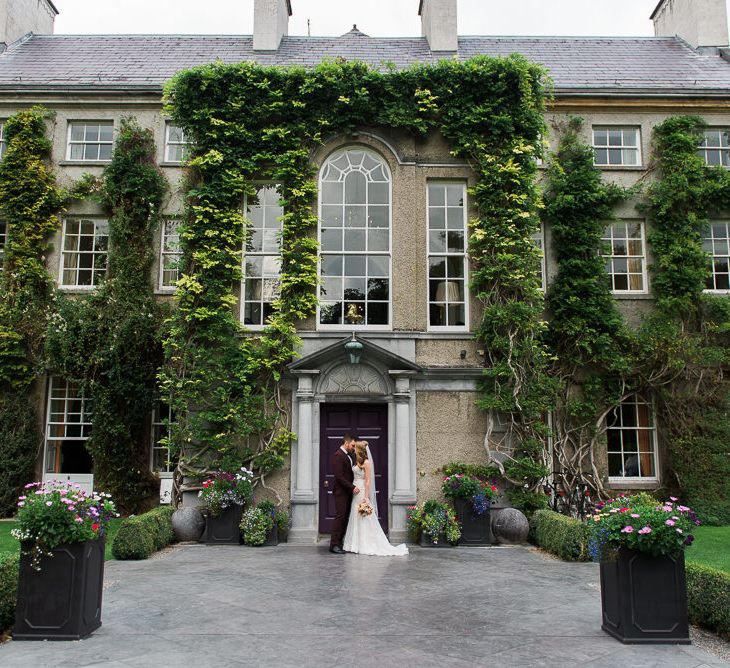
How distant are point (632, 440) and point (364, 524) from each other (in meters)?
7.86

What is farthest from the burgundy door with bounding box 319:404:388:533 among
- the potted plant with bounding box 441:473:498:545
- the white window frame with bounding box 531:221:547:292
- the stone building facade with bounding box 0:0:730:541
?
the white window frame with bounding box 531:221:547:292

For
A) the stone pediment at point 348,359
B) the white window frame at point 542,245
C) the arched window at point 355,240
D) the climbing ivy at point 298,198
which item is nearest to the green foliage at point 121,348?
the climbing ivy at point 298,198

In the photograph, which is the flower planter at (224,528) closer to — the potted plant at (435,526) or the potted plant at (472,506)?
the potted plant at (435,526)

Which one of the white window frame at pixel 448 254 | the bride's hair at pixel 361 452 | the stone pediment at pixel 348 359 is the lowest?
the bride's hair at pixel 361 452

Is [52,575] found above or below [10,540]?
above

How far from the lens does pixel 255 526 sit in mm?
12594

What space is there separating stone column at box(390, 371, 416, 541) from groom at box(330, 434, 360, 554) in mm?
1527

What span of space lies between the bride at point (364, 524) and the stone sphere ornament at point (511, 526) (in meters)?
Result: 2.04

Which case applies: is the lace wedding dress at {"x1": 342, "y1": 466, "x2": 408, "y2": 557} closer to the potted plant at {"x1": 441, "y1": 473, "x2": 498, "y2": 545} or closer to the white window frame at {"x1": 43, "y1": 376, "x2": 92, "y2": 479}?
the potted plant at {"x1": 441, "y1": 473, "x2": 498, "y2": 545}

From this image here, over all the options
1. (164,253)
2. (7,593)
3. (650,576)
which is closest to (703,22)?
(164,253)

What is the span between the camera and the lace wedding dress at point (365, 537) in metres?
11.7

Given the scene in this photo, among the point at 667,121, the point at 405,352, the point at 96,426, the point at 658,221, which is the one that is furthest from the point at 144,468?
the point at 667,121

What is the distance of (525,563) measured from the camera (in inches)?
432

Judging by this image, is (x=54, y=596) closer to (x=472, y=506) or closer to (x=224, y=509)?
(x=224, y=509)
